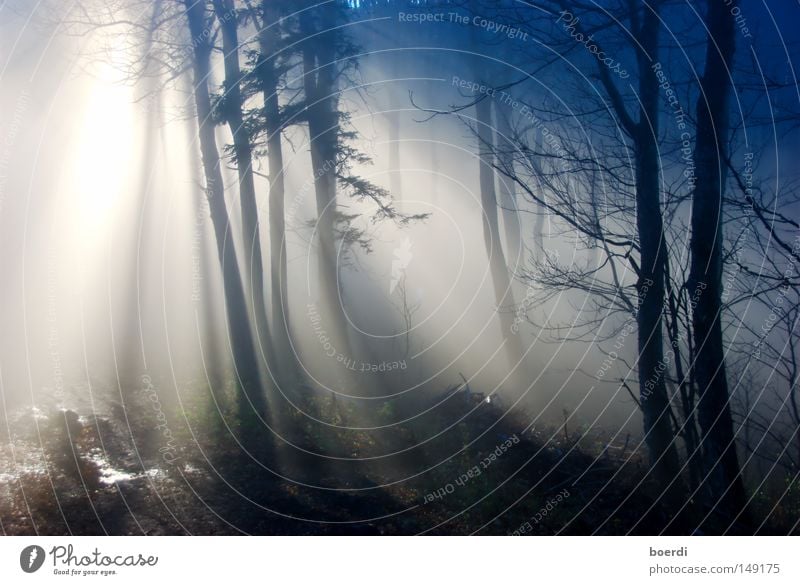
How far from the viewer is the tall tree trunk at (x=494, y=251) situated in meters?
5.40

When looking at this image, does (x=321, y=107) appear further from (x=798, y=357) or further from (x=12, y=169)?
(x=798, y=357)

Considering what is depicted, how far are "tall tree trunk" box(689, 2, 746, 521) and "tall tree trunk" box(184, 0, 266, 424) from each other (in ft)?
11.5

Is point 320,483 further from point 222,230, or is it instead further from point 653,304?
point 653,304

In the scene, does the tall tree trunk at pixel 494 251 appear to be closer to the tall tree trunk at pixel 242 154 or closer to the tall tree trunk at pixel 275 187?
the tall tree trunk at pixel 275 187

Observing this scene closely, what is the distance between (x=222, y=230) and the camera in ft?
17.7

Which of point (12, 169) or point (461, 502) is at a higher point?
point (12, 169)

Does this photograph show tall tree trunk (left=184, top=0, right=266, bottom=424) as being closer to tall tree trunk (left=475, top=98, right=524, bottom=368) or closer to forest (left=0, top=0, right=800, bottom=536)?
forest (left=0, top=0, right=800, bottom=536)

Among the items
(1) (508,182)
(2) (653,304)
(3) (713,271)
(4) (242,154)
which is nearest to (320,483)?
(4) (242,154)

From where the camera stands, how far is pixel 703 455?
5.32 meters

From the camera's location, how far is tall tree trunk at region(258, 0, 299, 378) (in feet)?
18.0

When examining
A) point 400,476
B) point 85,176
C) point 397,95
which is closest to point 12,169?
point 85,176
